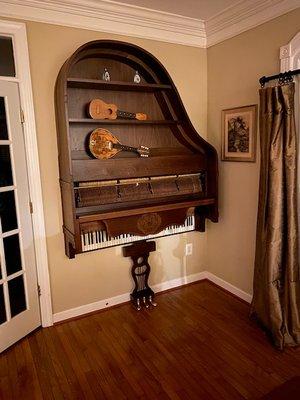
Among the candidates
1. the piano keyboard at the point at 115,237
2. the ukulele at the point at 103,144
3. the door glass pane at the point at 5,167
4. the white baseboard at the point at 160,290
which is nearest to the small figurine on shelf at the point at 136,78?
the ukulele at the point at 103,144

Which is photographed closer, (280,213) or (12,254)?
(280,213)

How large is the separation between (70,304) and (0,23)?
2314 millimetres

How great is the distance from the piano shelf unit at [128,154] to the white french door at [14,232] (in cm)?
30

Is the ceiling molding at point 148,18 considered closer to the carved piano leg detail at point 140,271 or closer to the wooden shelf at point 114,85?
the wooden shelf at point 114,85

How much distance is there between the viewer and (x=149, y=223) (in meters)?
2.60

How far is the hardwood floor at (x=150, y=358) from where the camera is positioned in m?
1.88

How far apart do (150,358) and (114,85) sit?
2.13m

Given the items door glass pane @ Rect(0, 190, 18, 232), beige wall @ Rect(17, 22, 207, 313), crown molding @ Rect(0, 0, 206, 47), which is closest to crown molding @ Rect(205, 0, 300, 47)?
crown molding @ Rect(0, 0, 206, 47)

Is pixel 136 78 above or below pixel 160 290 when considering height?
above

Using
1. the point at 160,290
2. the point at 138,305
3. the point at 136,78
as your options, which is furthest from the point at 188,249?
the point at 136,78

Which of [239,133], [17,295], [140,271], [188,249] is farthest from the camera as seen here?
[188,249]

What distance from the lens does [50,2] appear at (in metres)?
2.25

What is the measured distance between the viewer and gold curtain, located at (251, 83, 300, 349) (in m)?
2.16

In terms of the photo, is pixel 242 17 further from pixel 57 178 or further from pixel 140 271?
pixel 140 271
